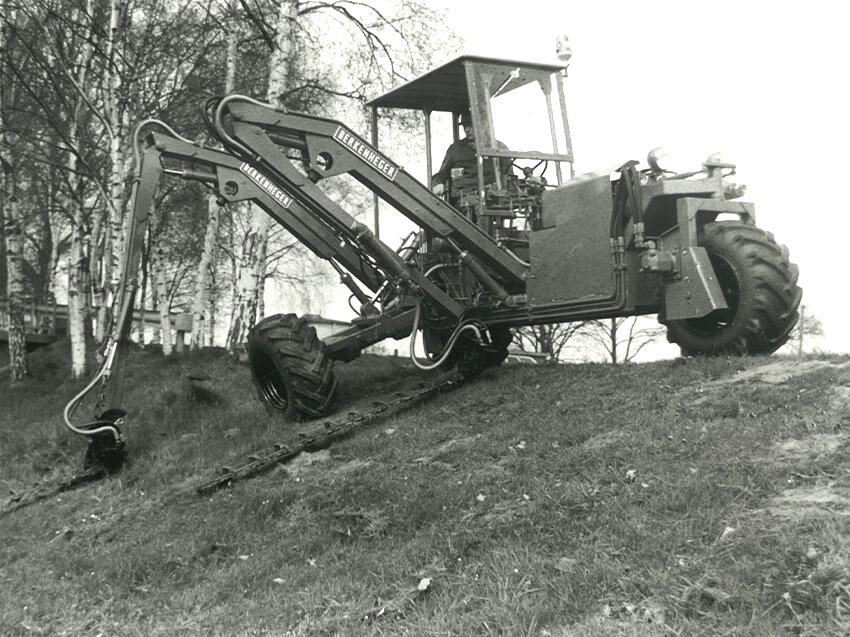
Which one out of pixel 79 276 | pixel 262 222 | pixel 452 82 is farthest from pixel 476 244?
pixel 79 276

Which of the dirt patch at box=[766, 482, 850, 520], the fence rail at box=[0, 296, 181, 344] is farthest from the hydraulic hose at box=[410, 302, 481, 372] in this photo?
the fence rail at box=[0, 296, 181, 344]

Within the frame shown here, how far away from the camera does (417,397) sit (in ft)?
26.3

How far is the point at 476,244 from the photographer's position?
7.94 m

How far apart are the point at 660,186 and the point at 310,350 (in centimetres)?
361

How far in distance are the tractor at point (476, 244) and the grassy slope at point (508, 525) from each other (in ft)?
1.71

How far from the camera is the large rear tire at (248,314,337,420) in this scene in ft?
27.0

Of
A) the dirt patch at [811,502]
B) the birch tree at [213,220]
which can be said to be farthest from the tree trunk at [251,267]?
the dirt patch at [811,502]

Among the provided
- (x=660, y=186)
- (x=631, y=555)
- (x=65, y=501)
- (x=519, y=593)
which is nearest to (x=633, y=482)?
(x=631, y=555)

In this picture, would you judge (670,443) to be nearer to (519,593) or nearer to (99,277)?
(519,593)

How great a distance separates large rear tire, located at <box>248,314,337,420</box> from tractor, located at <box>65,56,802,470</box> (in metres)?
0.02

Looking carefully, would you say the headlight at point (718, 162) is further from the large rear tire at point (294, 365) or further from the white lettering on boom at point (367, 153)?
the large rear tire at point (294, 365)

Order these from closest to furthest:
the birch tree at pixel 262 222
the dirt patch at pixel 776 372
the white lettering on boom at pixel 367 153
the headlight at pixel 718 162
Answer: the dirt patch at pixel 776 372 < the headlight at pixel 718 162 < the white lettering on boom at pixel 367 153 < the birch tree at pixel 262 222

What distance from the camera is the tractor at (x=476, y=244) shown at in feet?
21.5

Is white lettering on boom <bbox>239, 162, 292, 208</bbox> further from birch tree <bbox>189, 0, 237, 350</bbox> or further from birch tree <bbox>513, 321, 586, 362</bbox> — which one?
birch tree <bbox>513, 321, 586, 362</bbox>
